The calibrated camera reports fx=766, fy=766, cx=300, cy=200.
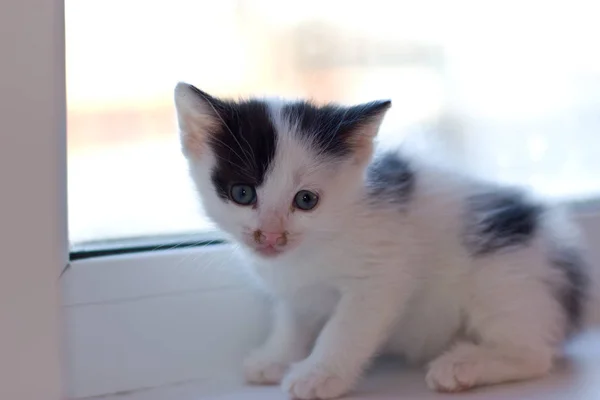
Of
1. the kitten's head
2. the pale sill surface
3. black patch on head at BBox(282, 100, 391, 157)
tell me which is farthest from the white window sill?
black patch on head at BBox(282, 100, 391, 157)

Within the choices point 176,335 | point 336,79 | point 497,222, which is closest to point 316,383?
point 176,335

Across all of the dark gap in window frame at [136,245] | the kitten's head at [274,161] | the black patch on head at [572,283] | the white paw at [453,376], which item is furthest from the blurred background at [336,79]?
the white paw at [453,376]

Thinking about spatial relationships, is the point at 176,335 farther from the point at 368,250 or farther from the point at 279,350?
the point at 368,250

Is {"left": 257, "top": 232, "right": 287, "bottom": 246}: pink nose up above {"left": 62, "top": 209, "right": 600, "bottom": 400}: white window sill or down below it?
above

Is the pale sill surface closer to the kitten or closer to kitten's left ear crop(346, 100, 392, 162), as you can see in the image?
the kitten

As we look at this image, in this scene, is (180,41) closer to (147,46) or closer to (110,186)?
(147,46)

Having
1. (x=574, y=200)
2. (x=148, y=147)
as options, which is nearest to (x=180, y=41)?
(x=148, y=147)

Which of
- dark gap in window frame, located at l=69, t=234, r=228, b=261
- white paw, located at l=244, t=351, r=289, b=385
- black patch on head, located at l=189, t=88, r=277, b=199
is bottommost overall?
white paw, located at l=244, t=351, r=289, b=385
